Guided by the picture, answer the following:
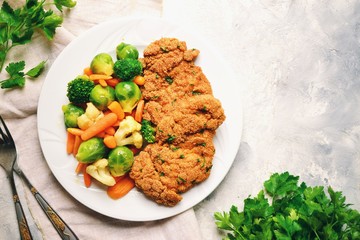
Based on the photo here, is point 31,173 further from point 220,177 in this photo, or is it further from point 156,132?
point 220,177

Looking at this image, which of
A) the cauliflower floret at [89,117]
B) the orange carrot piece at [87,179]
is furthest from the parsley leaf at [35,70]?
the orange carrot piece at [87,179]

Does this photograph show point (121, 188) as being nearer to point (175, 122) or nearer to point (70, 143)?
point (70, 143)

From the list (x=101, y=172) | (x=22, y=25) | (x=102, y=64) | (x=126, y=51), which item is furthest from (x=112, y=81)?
(x=22, y=25)

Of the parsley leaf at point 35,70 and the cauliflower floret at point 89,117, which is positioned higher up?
the parsley leaf at point 35,70

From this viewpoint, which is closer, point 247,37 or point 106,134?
point 106,134

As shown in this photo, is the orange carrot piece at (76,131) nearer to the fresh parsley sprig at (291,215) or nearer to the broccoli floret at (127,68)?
the broccoli floret at (127,68)

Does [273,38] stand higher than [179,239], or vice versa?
[273,38]

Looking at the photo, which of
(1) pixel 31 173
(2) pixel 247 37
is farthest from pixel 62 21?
(2) pixel 247 37

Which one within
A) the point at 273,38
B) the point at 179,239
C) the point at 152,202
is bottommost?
the point at 179,239
